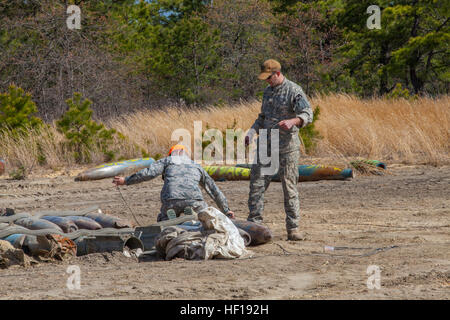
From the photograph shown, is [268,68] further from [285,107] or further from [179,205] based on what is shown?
[179,205]

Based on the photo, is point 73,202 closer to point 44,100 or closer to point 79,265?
point 79,265

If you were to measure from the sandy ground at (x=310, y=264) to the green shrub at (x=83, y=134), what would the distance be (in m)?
5.53

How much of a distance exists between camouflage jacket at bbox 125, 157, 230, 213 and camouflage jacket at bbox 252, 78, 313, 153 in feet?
2.85

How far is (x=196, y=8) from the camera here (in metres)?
35.9

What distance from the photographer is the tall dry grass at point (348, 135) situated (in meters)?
14.7

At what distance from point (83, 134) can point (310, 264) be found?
36.6 ft

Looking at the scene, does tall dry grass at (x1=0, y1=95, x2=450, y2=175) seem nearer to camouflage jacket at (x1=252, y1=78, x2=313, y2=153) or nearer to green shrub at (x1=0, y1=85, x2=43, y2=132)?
green shrub at (x1=0, y1=85, x2=43, y2=132)

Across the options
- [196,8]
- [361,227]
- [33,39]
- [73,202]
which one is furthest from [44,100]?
[361,227]

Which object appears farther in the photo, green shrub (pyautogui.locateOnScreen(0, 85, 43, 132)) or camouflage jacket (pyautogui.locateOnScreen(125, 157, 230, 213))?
green shrub (pyautogui.locateOnScreen(0, 85, 43, 132))

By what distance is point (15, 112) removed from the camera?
16844 mm

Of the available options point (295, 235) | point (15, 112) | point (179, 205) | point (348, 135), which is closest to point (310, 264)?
point (295, 235)

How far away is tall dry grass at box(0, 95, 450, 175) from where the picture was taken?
1472cm

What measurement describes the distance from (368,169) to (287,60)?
1744 cm

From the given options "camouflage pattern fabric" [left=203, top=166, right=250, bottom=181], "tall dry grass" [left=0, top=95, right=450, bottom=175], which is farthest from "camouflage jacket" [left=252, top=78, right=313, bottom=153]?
"tall dry grass" [left=0, top=95, right=450, bottom=175]
